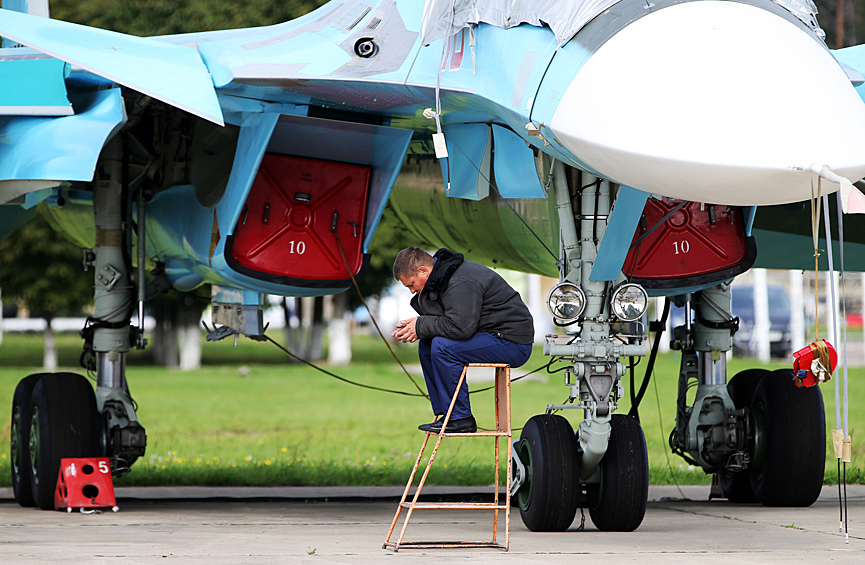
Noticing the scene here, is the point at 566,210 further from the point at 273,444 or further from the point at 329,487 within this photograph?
the point at 273,444

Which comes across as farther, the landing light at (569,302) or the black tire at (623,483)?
the black tire at (623,483)

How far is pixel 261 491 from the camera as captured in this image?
31.2 feet

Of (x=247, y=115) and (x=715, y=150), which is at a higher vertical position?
(x=247, y=115)

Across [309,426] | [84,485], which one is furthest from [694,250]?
[309,426]

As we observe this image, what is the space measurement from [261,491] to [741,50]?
6389mm

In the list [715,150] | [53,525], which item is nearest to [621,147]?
[715,150]

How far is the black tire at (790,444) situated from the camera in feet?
25.9

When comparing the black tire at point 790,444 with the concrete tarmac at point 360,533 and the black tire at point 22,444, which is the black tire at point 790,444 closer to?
the concrete tarmac at point 360,533

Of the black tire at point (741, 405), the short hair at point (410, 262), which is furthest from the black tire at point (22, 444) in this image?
the black tire at point (741, 405)

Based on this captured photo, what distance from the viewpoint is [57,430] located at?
310 inches

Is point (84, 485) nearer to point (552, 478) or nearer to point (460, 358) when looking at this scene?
point (460, 358)

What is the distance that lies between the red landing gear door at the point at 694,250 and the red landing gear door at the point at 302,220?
6.43 feet

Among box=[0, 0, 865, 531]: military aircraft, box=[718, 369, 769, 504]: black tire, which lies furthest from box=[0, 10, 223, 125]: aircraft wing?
box=[718, 369, 769, 504]: black tire

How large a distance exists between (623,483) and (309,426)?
39.9ft
